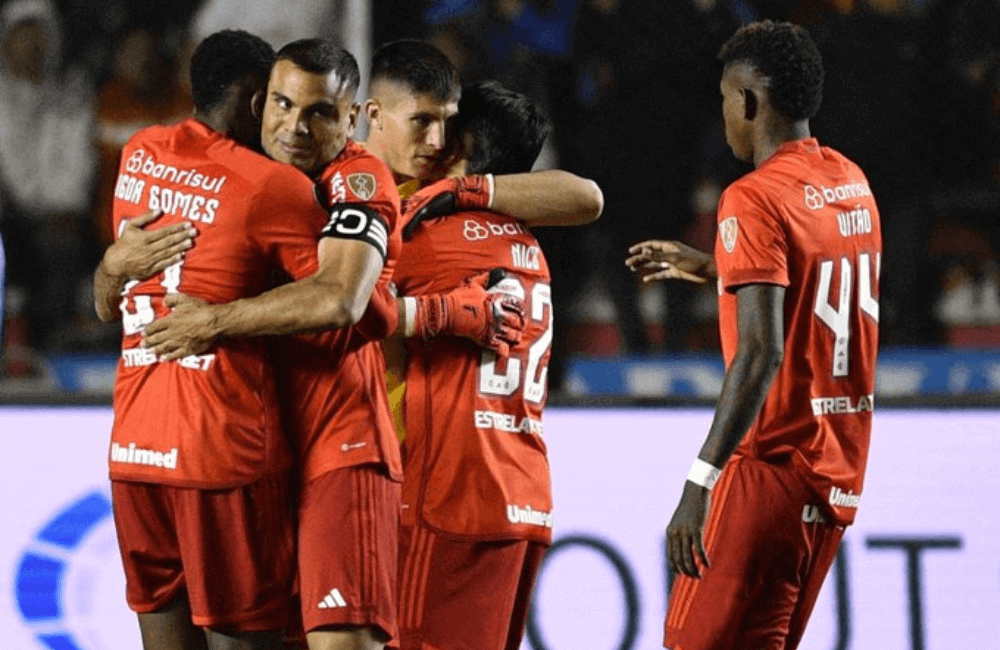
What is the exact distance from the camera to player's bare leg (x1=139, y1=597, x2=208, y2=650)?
4.32m

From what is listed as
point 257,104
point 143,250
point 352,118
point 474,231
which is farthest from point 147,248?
point 474,231

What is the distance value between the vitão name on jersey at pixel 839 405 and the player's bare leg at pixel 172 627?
1.61m

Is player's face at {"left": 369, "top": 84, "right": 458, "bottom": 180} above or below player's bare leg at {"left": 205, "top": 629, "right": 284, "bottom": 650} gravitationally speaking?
above

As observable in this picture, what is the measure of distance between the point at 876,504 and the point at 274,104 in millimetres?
3022

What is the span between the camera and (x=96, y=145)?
8414 mm

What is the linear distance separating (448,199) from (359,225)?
720mm

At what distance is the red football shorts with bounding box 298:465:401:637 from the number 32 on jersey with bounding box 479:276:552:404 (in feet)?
2.00

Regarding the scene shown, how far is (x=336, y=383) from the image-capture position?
167 inches

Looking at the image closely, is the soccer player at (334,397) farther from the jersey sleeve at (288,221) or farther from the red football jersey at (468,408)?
the red football jersey at (468,408)

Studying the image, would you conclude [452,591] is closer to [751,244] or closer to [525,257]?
[525,257]

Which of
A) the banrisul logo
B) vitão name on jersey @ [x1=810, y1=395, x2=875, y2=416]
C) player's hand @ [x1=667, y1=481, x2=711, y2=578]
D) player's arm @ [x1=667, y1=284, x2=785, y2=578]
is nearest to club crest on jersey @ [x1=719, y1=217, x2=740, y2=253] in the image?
player's arm @ [x1=667, y1=284, x2=785, y2=578]

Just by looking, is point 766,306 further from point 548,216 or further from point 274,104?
point 274,104

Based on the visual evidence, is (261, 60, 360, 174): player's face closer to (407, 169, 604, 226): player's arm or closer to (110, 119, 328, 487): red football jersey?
(110, 119, 328, 487): red football jersey

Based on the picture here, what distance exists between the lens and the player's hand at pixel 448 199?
475 cm
